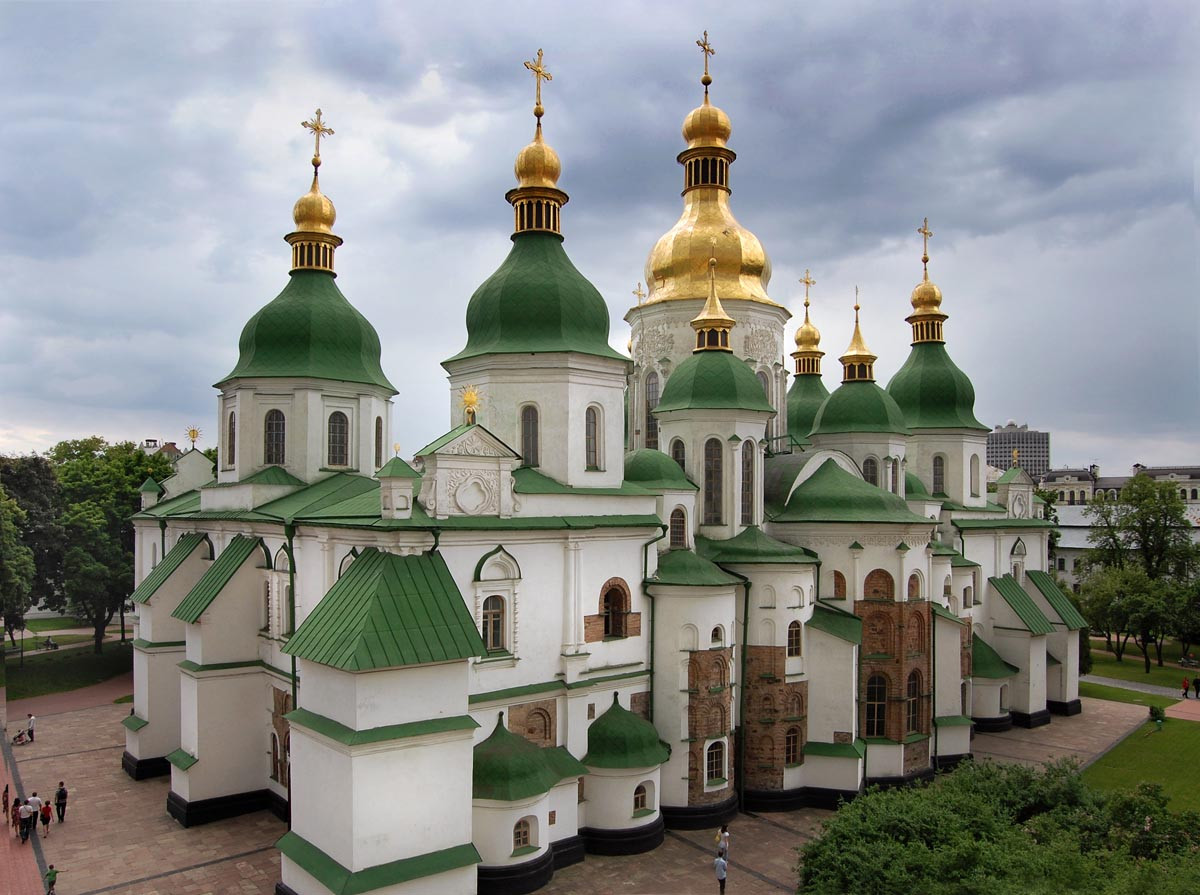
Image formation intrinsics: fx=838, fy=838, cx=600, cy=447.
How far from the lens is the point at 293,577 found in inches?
807

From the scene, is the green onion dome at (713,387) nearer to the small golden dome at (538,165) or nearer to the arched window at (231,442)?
the small golden dome at (538,165)

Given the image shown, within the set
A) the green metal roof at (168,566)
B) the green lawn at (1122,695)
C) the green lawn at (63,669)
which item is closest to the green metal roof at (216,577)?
the green metal roof at (168,566)

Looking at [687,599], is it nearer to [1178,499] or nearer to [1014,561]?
[1014,561]

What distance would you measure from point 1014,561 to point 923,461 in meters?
5.58

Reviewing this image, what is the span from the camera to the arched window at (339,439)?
83.1ft

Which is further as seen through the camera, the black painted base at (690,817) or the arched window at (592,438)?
the arched window at (592,438)

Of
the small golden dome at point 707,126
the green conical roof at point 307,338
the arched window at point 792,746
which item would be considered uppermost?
the small golden dome at point 707,126

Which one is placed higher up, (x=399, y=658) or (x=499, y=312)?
(x=499, y=312)

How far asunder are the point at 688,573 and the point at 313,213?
16434 millimetres

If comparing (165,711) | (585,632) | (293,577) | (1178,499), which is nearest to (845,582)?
(585,632)

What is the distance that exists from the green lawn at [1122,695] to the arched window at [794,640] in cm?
2186

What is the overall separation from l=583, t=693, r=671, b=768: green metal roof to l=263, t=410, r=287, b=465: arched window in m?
12.3

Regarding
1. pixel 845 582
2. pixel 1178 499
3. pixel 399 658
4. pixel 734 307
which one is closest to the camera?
pixel 399 658

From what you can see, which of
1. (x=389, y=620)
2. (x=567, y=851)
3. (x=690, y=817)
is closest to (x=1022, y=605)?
(x=690, y=817)
